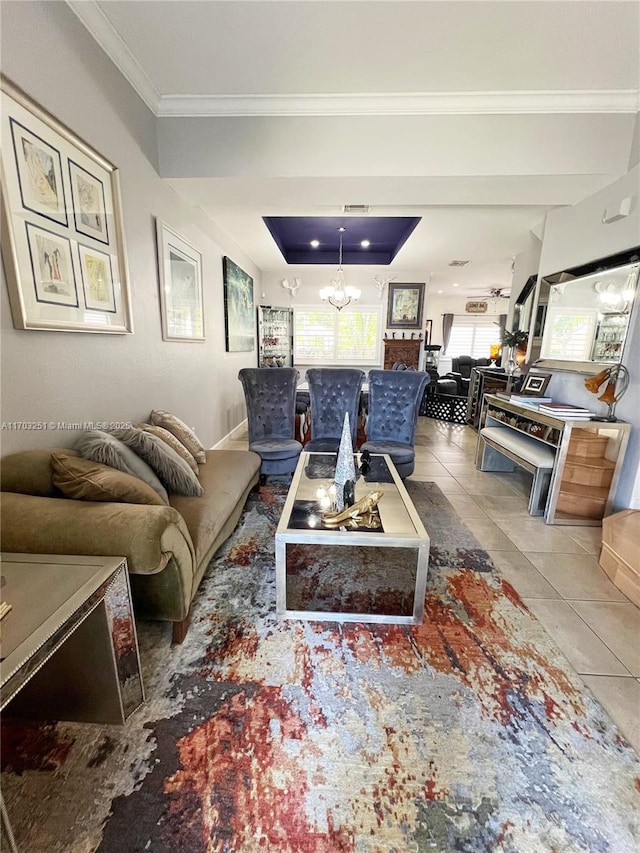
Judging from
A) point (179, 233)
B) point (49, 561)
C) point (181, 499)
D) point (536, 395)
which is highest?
point (179, 233)

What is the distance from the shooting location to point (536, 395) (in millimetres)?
3225

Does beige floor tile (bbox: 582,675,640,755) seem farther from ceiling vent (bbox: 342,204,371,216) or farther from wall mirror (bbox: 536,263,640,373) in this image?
ceiling vent (bbox: 342,204,371,216)

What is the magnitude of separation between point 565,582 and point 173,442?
2.44 m

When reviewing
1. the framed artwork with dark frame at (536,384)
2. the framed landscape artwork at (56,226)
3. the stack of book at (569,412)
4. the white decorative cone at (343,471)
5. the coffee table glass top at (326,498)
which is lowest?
the coffee table glass top at (326,498)

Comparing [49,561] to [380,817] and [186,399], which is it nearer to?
[380,817]

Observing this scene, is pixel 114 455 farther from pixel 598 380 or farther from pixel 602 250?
pixel 602 250

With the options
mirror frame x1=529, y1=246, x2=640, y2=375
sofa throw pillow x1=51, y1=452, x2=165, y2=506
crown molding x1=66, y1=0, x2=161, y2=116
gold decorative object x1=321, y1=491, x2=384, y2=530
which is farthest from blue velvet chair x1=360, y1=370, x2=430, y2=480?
crown molding x1=66, y1=0, x2=161, y2=116

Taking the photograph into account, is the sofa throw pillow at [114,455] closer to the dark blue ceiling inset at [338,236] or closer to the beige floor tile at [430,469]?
the beige floor tile at [430,469]

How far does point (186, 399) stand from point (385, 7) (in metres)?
2.91

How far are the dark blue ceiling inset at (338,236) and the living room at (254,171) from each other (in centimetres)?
131

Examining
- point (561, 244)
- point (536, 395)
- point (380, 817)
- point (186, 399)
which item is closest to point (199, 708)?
point (380, 817)

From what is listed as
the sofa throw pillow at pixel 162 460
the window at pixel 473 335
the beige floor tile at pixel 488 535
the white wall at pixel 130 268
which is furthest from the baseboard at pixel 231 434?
the window at pixel 473 335

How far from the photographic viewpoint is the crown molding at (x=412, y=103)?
224 cm

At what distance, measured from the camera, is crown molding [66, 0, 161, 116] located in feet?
5.47
